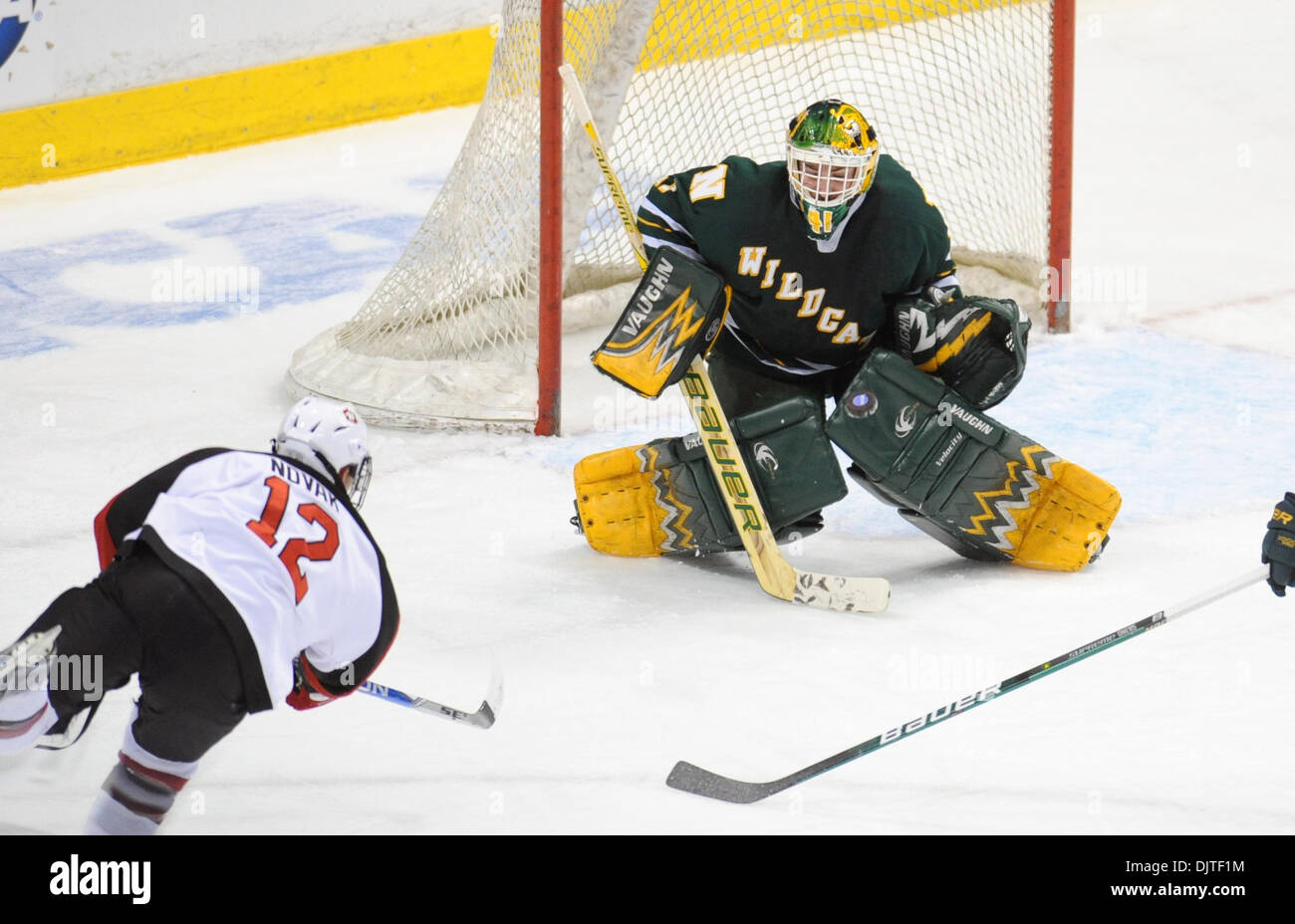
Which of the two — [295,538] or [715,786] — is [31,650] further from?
[715,786]

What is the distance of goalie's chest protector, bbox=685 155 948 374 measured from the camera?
3709mm

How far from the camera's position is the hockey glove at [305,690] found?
8.95ft

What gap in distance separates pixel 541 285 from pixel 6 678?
2424mm

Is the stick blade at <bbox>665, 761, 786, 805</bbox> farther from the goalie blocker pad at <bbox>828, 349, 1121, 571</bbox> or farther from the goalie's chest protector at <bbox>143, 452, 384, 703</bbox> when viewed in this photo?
the goalie blocker pad at <bbox>828, 349, 1121, 571</bbox>

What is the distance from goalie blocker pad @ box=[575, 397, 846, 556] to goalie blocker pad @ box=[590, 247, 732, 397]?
216 millimetres

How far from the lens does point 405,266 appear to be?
16.7 feet

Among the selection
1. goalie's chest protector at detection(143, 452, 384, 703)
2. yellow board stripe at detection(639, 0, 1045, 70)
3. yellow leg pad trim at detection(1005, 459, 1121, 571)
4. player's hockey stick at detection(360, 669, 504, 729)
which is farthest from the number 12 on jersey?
yellow board stripe at detection(639, 0, 1045, 70)

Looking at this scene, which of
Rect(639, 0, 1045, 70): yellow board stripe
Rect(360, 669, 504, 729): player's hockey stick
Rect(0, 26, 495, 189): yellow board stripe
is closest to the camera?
Rect(360, 669, 504, 729): player's hockey stick

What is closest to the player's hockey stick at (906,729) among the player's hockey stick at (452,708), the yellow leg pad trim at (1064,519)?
the player's hockey stick at (452,708)

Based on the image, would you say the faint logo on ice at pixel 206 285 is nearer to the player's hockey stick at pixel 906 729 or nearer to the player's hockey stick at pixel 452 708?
the player's hockey stick at pixel 452 708

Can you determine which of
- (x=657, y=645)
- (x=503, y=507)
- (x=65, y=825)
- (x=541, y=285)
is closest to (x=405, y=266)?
(x=541, y=285)

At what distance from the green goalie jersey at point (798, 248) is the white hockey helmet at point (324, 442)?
1.24 meters

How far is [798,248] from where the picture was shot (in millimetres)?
3713

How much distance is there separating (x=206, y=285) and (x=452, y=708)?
3.36 m
